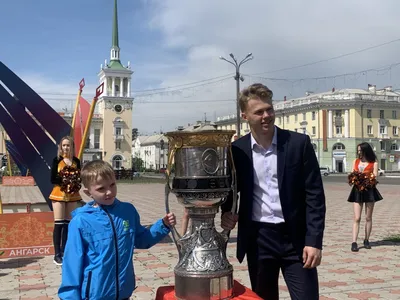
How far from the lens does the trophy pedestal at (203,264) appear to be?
2379mm

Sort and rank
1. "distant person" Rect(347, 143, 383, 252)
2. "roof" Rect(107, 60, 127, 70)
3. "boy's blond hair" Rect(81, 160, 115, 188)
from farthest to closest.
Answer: "roof" Rect(107, 60, 127, 70)
"distant person" Rect(347, 143, 383, 252)
"boy's blond hair" Rect(81, 160, 115, 188)

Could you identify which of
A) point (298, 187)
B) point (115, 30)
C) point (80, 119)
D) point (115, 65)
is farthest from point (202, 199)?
point (115, 30)

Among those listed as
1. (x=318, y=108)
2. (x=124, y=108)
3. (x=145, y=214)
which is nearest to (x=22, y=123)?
(x=145, y=214)

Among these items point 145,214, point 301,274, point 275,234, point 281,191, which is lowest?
point 145,214

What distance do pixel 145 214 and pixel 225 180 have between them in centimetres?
1029

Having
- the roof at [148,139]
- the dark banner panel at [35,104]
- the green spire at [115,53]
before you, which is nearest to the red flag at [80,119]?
the dark banner panel at [35,104]

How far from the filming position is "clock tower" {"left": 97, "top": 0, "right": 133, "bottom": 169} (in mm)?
81500

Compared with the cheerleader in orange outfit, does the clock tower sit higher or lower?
higher

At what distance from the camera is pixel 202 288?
7.79ft

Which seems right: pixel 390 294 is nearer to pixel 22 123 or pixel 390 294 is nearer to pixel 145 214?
pixel 22 123

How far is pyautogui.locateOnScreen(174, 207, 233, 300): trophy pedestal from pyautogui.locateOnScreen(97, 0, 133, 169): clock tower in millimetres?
79505

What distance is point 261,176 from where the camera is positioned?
2662 mm

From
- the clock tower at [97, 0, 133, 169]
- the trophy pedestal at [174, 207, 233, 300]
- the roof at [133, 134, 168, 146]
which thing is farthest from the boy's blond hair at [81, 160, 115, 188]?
the roof at [133, 134, 168, 146]

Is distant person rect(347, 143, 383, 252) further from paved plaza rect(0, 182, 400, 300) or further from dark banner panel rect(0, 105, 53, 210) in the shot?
dark banner panel rect(0, 105, 53, 210)
